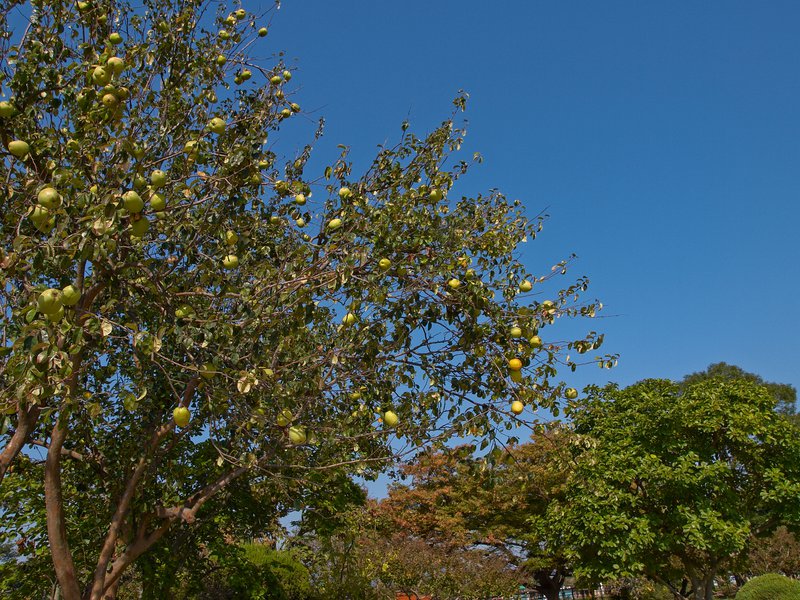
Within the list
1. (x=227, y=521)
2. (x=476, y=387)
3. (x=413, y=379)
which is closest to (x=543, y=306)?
(x=476, y=387)

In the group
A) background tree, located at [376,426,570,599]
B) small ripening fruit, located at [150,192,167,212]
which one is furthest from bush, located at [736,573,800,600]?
small ripening fruit, located at [150,192,167,212]

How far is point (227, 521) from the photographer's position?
28.7 feet

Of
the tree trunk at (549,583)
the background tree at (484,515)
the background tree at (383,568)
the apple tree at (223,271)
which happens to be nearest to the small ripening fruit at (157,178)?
the apple tree at (223,271)

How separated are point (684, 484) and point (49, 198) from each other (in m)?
13.5

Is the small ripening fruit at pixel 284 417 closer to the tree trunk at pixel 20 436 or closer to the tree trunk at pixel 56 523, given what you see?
the tree trunk at pixel 20 436

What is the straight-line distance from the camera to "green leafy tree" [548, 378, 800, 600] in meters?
13.2

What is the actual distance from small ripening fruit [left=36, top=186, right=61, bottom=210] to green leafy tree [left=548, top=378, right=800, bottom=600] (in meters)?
12.3

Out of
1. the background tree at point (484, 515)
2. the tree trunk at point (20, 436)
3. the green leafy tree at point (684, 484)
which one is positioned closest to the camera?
the tree trunk at point (20, 436)

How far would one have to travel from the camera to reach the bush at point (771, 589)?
15.9m

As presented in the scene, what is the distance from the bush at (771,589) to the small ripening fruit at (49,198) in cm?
1858

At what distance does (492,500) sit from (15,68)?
20.0m

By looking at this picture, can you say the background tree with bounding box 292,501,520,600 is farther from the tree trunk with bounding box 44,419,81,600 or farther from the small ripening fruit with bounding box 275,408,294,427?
the small ripening fruit with bounding box 275,408,294,427

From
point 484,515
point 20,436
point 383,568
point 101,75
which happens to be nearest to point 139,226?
point 101,75

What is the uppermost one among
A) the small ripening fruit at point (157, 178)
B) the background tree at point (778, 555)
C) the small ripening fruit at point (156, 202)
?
the small ripening fruit at point (157, 178)
